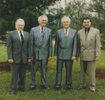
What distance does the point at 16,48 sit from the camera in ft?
15.9

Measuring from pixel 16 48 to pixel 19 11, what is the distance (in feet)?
10.9

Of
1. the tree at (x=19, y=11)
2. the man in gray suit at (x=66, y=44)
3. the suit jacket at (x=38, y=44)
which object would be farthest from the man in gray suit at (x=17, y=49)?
the tree at (x=19, y=11)

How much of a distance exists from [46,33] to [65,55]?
2.63 ft

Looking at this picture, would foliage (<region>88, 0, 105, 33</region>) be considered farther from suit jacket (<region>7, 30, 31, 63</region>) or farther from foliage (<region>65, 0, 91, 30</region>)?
suit jacket (<region>7, 30, 31, 63</region>)

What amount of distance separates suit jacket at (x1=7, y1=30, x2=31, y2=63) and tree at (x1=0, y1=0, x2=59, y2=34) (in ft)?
8.65

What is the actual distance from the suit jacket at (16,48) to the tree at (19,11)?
2.64m

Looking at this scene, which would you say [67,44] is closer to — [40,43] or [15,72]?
[40,43]

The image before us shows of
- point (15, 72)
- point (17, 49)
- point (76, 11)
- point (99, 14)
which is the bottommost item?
point (15, 72)

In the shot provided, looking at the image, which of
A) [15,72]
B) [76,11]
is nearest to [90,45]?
[15,72]

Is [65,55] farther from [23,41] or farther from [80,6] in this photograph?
Answer: [80,6]

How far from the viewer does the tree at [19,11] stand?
7.43 metres

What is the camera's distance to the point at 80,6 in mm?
7281

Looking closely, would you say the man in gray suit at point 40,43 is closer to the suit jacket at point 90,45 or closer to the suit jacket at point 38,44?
the suit jacket at point 38,44

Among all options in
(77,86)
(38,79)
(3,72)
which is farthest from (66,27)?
(3,72)
